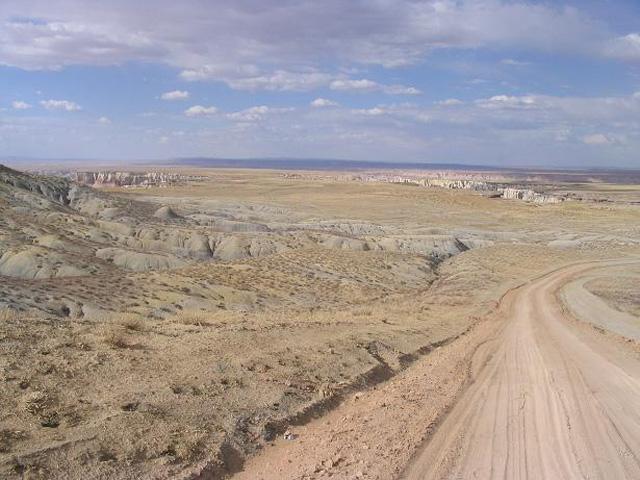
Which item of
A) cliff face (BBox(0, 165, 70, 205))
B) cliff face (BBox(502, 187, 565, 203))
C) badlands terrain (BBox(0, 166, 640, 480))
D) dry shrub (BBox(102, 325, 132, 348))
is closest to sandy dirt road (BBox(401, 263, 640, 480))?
badlands terrain (BBox(0, 166, 640, 480))

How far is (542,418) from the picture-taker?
39.9 ft

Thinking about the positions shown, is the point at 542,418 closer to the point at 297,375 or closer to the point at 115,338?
the point at 297,375

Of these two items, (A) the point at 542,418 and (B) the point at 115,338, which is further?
(B) the point at 115,338

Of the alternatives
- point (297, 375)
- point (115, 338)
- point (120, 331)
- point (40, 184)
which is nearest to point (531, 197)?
point (40, 184)

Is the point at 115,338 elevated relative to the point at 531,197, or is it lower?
elevated

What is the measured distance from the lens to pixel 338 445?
34.5 ft

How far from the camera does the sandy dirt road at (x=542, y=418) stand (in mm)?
9852

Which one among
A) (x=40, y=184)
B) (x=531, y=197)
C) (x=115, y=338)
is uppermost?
(x=40, y=184)

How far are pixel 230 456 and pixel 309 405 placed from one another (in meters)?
2.77

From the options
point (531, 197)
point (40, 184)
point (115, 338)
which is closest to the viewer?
point (115, 338)

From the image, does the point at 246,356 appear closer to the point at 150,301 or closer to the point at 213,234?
the point at 150,301

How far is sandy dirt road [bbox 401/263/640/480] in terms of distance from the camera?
32.3 feet

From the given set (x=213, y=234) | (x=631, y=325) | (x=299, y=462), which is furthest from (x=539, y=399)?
(x=213, y=234)

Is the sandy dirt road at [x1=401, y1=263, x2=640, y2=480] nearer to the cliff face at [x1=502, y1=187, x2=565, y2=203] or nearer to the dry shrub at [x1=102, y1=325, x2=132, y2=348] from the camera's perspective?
the dry shrub at [x1=102, y1=325, x2=132, y2=348]
